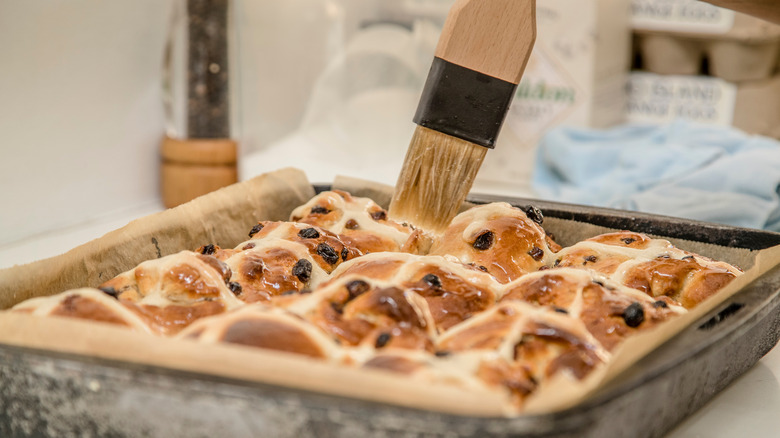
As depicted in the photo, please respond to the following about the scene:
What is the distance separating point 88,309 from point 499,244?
27.1 inches

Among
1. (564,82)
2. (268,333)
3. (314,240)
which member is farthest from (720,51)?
(268,333)

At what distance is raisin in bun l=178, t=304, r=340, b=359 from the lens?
0.75m

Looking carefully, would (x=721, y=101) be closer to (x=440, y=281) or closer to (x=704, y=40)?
(x=704, y=40)

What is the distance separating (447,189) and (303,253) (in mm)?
270

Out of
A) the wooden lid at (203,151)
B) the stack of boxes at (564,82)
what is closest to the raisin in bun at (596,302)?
the wooden lid at (203,151)

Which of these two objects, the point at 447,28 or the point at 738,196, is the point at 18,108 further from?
the point at 738,196

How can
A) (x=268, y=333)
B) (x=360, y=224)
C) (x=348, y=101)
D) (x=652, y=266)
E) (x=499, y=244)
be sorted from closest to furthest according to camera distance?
(x=268, y=333), (x=652, y=266), (x=499, y=244), (x=360, y=224), (x=348, y=101)

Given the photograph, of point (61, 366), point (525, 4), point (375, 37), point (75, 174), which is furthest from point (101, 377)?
point (375, 37)

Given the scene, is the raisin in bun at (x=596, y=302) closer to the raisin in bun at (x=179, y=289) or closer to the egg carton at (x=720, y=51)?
the raisin in bun at (x=179, y=289)

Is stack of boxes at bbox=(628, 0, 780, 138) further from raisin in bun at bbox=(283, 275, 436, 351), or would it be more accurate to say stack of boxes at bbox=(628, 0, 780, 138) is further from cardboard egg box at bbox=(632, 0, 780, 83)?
raisin in bun at bbox=(283, 275, 436, 351)

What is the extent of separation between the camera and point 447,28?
1.22 metres

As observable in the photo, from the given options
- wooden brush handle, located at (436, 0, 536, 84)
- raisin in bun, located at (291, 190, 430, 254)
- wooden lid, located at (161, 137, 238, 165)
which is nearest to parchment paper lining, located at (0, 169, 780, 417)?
raisin in bun, located at (291, 190, 430, 254)

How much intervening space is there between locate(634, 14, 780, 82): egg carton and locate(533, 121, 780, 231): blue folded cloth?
0.30m

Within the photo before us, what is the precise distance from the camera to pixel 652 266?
1.20m
